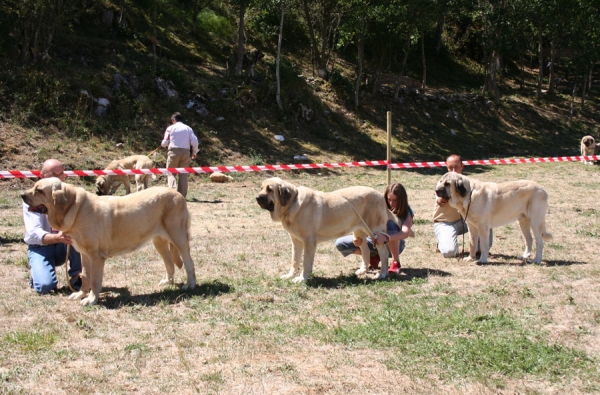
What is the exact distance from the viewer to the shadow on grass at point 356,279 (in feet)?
26.1

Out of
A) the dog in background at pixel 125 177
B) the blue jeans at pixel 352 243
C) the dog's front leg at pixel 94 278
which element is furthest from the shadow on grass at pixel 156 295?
the dog in background at pixel 125 177

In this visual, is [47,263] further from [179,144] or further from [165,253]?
[179,144]

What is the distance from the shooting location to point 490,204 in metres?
9.15

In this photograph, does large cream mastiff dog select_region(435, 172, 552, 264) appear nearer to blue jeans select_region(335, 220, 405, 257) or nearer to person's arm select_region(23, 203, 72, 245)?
blue jeans select_region(335, 220, 405, 257)

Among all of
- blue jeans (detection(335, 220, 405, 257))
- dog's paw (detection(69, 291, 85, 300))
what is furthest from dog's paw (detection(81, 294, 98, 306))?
blue jeans (detection(335, 220, 405, 257))

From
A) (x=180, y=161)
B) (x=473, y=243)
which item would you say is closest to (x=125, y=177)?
(x=180, y=161)

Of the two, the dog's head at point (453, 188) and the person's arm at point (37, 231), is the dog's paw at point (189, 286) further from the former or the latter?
the dog's head at point (453, 188)

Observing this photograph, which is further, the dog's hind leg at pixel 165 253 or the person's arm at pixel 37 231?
the dog's hind leg at pixel 165 253

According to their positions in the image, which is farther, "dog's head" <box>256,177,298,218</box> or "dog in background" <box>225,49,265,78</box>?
"dog in background" <box>225,49,265,78</box>

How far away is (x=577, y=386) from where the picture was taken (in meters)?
4.86

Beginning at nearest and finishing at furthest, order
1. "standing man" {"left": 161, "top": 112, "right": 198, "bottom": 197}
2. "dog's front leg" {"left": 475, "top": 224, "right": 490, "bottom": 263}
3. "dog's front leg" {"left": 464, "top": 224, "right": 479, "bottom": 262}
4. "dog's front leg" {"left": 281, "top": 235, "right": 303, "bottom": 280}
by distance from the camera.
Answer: "dog's front leg" {"left": 281, "top": 235, "right": 303, "bottom": 280}
"dog's front leg" {"left": 475, "top": 224, "right": 490, "bottom": 263}
"dog's front leg" {"left": 464, "top": 224, "right": 479, "bottom": 262}
"standing man" {"left": 161, "top": 112, "right": 198, "bottom": 197}

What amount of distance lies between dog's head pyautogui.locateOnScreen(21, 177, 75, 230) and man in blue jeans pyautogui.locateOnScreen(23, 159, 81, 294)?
0.42m

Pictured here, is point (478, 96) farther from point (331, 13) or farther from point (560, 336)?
point (560, 336)

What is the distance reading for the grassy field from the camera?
4969 millimetres
